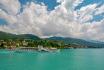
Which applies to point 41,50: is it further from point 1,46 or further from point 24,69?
point 24,69

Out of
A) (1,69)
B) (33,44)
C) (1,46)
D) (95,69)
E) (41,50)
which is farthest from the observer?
(33,44)

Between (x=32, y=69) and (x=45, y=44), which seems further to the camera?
(x=45, y=44)

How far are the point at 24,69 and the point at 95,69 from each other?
15.4m

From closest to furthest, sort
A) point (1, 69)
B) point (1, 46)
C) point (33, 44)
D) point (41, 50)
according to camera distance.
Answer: point (1, 69), point (41, 50), point (1, 46), point (33, 44)

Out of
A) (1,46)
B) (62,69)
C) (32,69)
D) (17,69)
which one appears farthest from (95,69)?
(1,46)

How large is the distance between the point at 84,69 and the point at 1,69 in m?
17.2

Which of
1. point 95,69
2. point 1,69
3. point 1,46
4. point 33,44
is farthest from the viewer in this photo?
point 33,44

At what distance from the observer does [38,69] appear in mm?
44906

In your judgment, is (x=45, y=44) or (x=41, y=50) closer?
(x=41, y=50)

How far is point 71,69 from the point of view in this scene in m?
45.5

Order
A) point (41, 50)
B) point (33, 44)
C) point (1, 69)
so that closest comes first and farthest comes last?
point (1, 69), point (41, 50), point (33, 44)

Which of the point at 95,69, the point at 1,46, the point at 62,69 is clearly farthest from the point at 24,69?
the point at 1,46

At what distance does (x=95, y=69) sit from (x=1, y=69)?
2004cm

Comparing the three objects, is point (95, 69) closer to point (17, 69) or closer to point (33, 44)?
point (17, 69)
